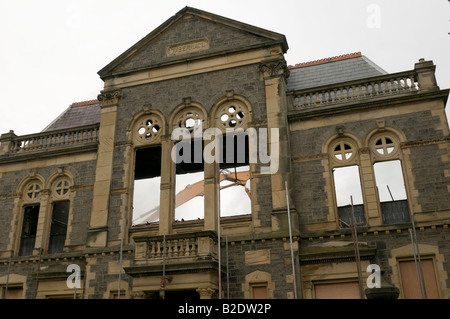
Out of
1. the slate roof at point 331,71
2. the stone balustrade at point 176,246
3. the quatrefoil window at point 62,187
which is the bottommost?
the stone balustrade at point 176,246

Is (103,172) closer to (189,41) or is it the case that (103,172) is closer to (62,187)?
(62,187)

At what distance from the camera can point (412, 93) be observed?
16875mm

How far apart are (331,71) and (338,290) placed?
972 centimetres

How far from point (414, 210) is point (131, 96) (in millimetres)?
12100

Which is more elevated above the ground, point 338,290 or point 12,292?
point 12,292

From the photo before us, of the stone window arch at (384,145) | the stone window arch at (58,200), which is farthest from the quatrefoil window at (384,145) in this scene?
the stone window arch at (58,200)

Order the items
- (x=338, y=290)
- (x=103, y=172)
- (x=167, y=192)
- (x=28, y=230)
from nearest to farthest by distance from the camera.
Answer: (x=338, y=290)
(x=167, y=192)
(x=103, y=172)
(x=28, y=230)

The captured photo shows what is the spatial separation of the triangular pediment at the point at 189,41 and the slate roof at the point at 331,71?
189 centimetres

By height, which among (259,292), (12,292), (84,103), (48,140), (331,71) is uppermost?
(84,103)

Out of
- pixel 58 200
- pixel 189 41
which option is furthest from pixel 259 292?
pixel 189 41

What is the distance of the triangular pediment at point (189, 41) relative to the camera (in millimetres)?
19266

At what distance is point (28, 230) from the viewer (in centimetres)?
2103

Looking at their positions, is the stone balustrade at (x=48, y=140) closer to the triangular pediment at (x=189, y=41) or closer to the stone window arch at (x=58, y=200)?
the stone window arch at (x=58, y=200)
